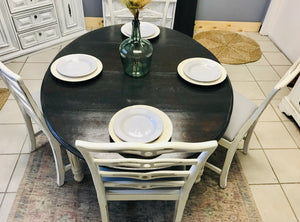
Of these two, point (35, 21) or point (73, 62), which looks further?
point (35, 21)

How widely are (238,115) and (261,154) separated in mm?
609

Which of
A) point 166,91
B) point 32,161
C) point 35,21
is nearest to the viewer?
point 166,91

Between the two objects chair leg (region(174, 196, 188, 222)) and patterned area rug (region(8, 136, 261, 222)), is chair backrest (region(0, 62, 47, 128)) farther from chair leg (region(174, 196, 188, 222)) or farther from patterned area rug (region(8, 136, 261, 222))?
chair leg (region(174, 196, 188, 222))

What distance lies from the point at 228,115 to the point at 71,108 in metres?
0.79

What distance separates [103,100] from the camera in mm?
1323

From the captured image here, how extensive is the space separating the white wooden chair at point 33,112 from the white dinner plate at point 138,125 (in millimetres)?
448

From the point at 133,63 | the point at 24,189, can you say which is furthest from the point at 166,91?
the point at 24,189

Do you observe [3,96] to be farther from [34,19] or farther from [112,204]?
[112,204]

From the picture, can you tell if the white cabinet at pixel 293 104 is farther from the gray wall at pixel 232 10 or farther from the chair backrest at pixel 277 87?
the gray wall at pixel 232 10

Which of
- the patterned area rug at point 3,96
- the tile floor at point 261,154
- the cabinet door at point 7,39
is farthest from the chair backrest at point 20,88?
the cabinet door at point 7,39

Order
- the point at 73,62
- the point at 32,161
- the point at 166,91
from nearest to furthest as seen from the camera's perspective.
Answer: the point at 166,91 < the point at 73,62 < the point at 32,161

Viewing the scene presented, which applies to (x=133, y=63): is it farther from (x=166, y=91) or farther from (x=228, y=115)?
(x=228, y=115)

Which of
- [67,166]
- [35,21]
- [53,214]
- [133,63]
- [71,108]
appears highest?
[133,63]

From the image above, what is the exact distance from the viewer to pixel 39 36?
9.64ft
